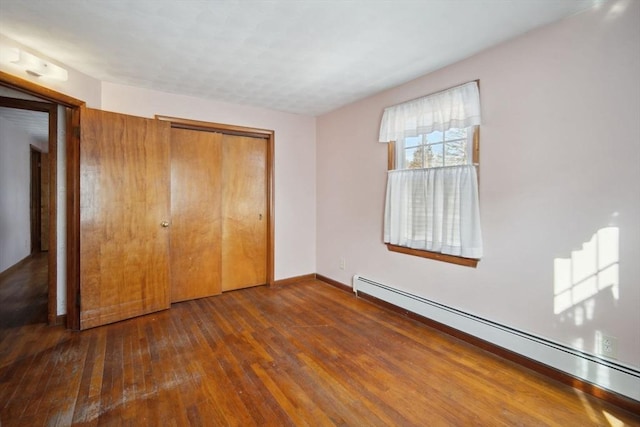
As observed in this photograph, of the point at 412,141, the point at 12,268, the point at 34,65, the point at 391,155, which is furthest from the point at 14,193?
the point at 412,141

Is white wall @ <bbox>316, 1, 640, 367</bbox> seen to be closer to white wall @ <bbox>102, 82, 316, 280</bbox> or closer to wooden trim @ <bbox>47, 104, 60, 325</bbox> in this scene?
white wall @ <bbox>102, 82, 316, 280</bbox>

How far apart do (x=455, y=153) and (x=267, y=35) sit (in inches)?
72.3

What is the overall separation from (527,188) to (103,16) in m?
3.16

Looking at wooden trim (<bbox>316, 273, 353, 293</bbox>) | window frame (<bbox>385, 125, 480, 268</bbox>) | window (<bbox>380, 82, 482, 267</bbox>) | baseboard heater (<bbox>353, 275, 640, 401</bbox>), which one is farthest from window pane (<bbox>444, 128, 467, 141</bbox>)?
wooden trim (<bbox>316, 273, 353, 293</bbox>)

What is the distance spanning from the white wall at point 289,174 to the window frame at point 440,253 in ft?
4.92

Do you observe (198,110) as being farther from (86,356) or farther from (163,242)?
(86,356)

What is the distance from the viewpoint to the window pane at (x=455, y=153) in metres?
2.61

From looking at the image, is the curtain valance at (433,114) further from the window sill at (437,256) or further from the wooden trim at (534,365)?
the wooden trim at (534,365)

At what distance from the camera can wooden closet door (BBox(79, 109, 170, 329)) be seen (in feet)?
9.18

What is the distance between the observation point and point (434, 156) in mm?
2838

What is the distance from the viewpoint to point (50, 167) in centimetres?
284

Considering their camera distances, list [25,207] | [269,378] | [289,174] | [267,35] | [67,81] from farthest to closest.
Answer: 1. [25,207]
2. [289,174]
3. [67,81]
4. [267,35]
5. [269,378]

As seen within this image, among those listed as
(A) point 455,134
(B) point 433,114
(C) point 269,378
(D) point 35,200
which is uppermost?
(B) point 433,114

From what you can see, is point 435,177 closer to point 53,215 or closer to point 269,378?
point 269,378
